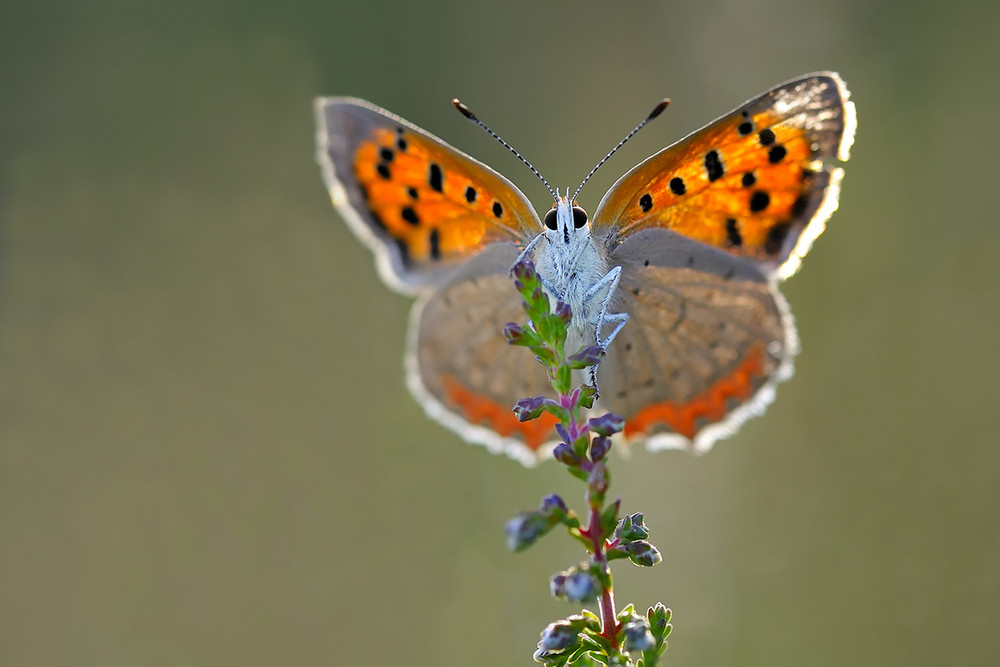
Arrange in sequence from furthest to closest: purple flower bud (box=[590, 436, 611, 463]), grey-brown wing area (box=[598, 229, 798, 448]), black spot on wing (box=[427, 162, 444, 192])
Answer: grey-brown wing area (box=[598, 229, 798, 448]) → black spot on wing (box=[427, 162, 444, 192]) → purple flower bud (box=[590, 436, 611, 463])

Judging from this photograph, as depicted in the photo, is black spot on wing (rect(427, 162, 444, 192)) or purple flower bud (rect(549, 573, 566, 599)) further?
black spot on wing (rect(427, 162, 444, 192))

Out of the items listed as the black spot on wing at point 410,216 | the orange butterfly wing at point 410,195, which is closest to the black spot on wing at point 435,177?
the orange butterfly wing at point 410,195

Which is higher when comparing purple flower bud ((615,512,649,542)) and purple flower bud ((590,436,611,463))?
purple flower bud ((590,436,611,463))

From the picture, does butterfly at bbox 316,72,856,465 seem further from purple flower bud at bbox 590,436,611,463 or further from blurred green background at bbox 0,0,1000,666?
blurred green background at bbox 0,0,1000,666

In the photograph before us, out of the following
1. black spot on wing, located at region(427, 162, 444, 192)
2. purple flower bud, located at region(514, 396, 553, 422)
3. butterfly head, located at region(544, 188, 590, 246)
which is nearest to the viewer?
purple flower bud, located at region(514, 396, 553, 422)

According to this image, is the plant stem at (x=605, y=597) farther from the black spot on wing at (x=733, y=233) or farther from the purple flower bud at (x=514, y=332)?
the black spot on wing at (x=733, y=233)

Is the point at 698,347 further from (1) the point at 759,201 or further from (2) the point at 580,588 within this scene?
(2) the point at 580,588

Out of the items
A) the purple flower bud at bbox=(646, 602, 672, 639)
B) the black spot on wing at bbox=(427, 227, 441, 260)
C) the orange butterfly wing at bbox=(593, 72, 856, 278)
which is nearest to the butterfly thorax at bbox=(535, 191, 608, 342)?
the orange butterfly wing at bbox=(593, 72, 856, 278)

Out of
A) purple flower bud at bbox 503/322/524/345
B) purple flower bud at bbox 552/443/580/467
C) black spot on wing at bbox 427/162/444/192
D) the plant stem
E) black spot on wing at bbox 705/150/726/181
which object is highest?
black spot on wing at bbox 427/162/444/192
